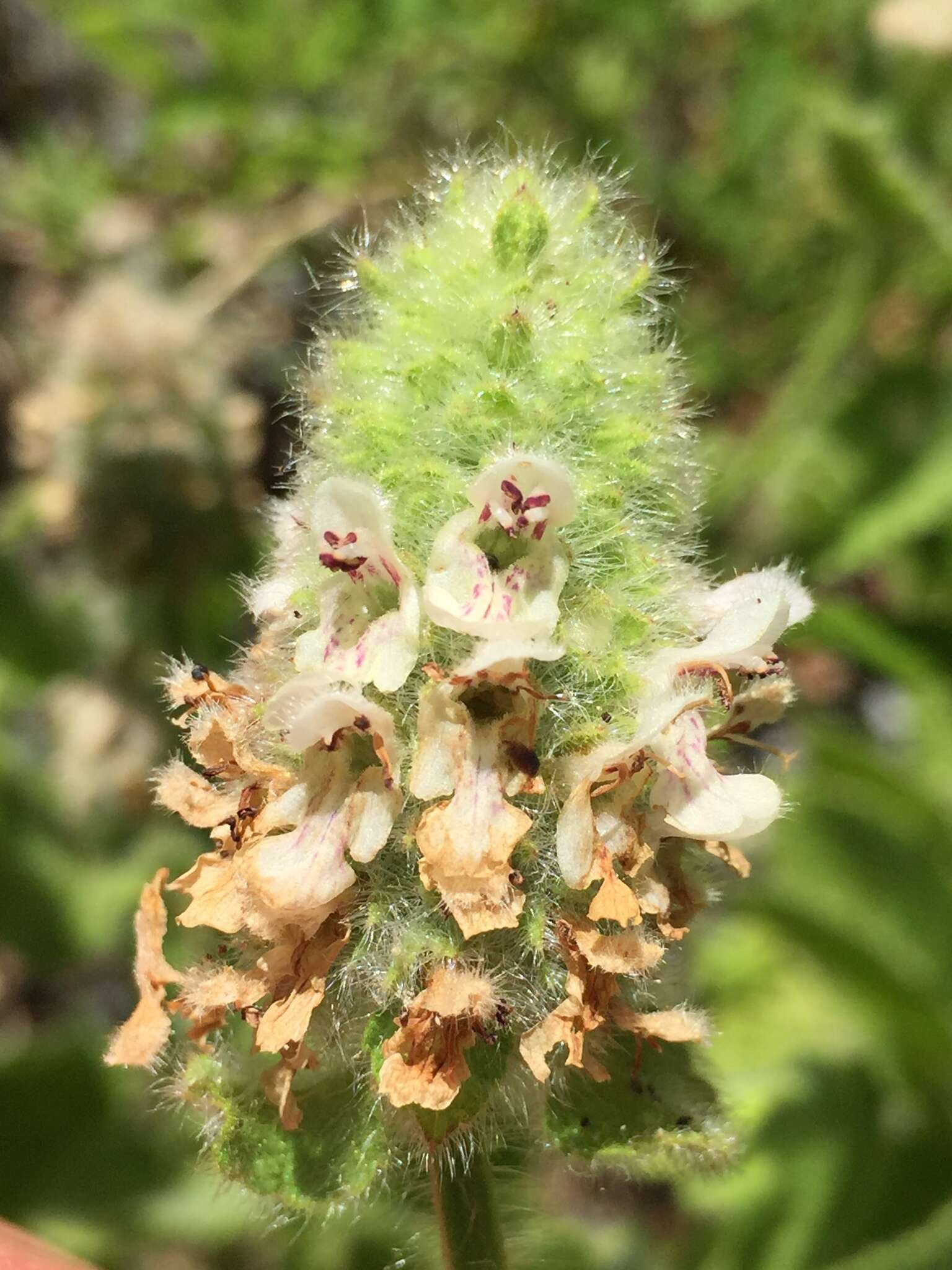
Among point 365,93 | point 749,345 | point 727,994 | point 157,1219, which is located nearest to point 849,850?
point 727,994

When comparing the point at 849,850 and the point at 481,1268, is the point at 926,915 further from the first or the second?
the point at 481,1268

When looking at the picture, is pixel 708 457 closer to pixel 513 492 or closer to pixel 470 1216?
pixel 513 492

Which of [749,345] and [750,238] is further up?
[750,238]

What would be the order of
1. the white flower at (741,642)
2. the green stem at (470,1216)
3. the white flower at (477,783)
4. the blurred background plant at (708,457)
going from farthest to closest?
the blurred background plant at (708,457) < the green stem at (470,1216) < the white flower at (741,642) < the white flower at (477,783)

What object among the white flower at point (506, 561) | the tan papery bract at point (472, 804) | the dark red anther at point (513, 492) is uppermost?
the dark red anther at point (513, 492)

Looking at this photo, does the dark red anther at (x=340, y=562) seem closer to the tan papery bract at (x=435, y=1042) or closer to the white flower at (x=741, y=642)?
the white flower at (x=741, y=642)

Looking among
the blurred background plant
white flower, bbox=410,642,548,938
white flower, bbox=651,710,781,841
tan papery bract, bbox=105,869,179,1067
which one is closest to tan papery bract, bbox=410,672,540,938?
white flower, bbox=410,642,548,938

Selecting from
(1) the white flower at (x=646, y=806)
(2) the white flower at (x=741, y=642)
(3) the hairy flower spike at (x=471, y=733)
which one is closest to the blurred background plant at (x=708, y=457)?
(3) the hairy flower spike at (x=471, y=733)
